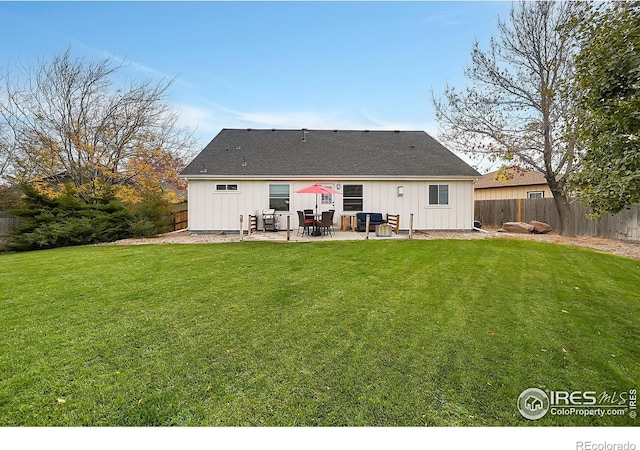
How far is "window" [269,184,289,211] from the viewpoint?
12648mm

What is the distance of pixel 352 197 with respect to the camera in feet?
42.2

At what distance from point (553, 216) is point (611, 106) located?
12.9 m

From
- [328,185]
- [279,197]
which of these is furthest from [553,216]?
[279,197]

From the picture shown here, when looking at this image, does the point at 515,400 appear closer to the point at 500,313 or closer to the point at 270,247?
the point at 500,313

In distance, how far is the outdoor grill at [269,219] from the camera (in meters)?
12.3

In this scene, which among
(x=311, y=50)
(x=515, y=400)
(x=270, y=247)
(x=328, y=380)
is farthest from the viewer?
(x=311, y=50)

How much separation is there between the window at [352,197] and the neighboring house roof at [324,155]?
0.60m

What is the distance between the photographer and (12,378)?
2307 millimetres

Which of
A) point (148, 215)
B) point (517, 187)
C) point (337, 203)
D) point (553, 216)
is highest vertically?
point (517, 187)

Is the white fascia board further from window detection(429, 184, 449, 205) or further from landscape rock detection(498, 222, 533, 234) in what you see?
landscape rock detection(498, 222, 533, 234)

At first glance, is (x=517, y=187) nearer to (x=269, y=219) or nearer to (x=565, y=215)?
(x=565, y=215)
